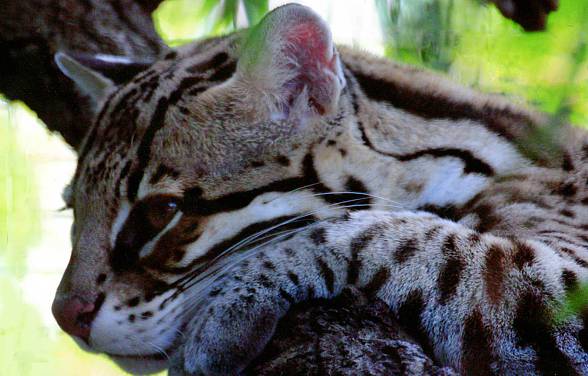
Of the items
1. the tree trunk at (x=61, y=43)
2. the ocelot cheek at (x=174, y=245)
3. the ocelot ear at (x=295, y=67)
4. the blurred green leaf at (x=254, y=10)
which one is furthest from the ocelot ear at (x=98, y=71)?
the blurred green leaf at (x=254, y=10)

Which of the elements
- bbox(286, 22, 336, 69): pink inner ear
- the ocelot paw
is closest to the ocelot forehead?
bbox(286, 22, 336, 69): pink inner ear

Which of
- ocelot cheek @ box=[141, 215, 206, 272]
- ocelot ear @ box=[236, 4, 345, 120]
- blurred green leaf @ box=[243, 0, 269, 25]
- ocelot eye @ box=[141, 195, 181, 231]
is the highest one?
blurred green leaf @ box=[243, 0, 269, 25]

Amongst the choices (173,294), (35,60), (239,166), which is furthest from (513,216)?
(35,60)

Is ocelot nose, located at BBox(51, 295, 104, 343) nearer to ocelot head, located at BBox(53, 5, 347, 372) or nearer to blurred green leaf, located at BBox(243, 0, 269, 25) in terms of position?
ocelot head, located at BBox(53, 5, 347, 372)

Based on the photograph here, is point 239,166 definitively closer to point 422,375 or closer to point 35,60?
point 422,375

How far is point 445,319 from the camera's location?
115 cm

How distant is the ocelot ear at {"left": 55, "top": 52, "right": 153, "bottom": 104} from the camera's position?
1787mm

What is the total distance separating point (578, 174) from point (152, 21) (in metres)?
1.37

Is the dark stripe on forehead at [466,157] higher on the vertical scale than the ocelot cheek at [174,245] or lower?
higher

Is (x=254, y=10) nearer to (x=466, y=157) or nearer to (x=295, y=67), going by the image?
(x=295, y=67)

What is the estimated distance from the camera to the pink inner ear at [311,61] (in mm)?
1368

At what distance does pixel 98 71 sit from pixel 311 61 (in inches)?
25.6

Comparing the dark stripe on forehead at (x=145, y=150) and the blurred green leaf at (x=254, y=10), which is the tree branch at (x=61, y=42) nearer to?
the dark stripe on forehead at (x=145, y=150)

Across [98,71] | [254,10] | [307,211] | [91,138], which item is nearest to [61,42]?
[98,71]
